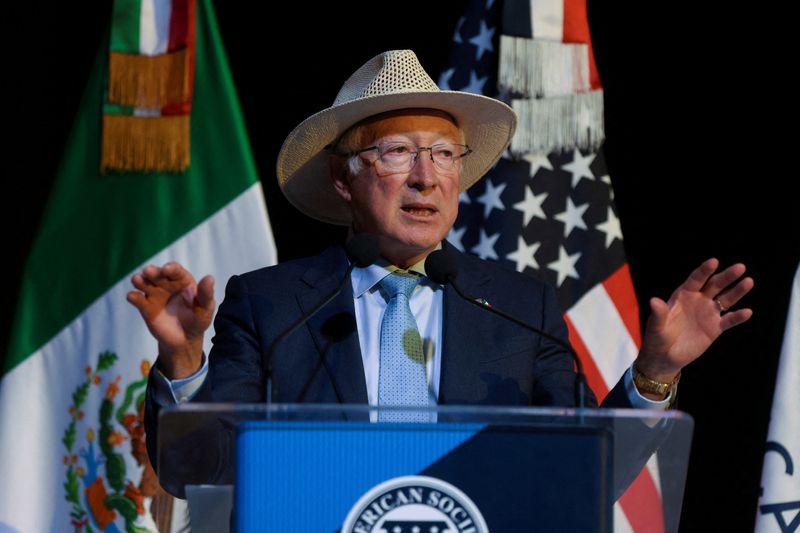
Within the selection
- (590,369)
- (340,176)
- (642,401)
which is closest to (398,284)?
(340,176)

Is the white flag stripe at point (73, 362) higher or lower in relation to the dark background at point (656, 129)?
lower

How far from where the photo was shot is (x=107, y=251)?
128 inches

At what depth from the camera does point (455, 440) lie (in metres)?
1.36

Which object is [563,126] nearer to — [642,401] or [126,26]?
[126,26]

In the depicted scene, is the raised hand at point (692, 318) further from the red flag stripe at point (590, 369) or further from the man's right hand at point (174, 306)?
the red flag stripe at point (590, 369)

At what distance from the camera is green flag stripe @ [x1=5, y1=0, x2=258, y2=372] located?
10.7 feet

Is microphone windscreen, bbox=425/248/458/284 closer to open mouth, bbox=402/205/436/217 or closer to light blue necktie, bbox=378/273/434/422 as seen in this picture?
light blue necktie, bbox=378/273/434/422

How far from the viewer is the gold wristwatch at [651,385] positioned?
175 centimetres

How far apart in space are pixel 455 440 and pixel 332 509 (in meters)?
0.16

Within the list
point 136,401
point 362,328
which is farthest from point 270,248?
point 362,328

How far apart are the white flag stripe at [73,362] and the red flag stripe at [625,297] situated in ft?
3.15

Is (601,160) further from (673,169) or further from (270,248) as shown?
(270,248)

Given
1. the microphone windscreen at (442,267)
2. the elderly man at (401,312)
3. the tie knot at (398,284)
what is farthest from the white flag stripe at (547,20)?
the microphone windscreen at (442,267)

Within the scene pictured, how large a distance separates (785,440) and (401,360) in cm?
132
